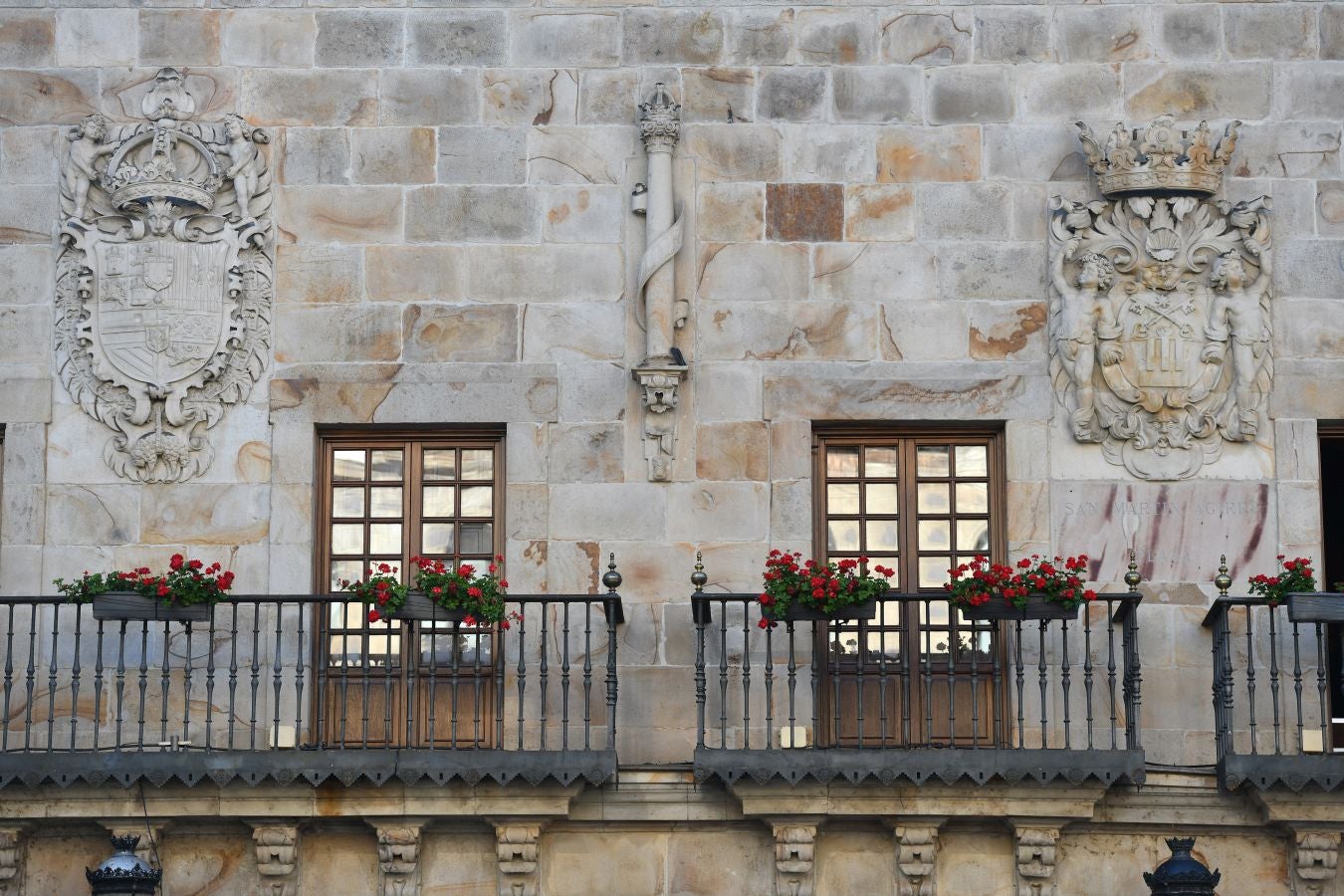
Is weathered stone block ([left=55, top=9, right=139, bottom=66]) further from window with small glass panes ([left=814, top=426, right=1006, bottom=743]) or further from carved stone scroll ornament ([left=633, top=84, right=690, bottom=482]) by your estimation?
window with small glass panes ([left=814, top=426, right=1006, bottom=743])

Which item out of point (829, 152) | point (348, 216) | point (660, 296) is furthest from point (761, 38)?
point (348, 216)

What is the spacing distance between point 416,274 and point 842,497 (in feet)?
10.3

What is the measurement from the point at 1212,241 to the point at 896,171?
2.11 m

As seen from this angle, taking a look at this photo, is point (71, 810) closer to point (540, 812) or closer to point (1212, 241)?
point (540, 812)

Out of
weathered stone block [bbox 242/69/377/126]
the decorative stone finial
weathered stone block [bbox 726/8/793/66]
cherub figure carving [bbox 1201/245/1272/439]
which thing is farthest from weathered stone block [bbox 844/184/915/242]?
weathered stone block [bbox 242/69/377/126]

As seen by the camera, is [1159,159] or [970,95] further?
[970,95]

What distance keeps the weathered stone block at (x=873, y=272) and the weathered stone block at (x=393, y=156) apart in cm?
265

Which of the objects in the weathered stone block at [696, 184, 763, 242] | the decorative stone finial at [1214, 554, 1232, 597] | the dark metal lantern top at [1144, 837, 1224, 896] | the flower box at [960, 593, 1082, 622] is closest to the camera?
the dark metal lantern top at [1144, 837, 1224, 896]

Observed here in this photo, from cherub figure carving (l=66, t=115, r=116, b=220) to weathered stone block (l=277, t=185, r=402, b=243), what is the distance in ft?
4.13

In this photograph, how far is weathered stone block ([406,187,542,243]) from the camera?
1908 cm

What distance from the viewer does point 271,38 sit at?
1934 cm

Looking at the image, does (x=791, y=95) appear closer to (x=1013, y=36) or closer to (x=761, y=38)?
(x=761, y=38)

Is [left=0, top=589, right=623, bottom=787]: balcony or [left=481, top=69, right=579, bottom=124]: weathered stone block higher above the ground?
[left=481, top=69, right=579, bottom=124]: weathered stone block

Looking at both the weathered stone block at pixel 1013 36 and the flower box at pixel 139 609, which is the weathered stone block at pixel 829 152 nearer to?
the weathered stone block at pixel 1013 36
